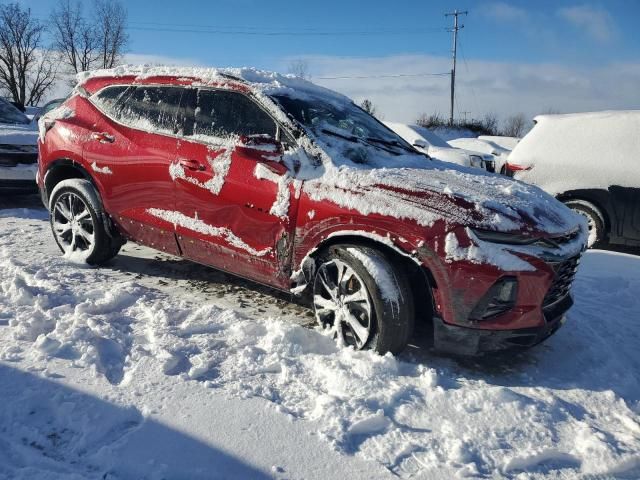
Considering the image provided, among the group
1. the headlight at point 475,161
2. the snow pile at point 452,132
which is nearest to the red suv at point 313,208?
the headlight at point 475,161

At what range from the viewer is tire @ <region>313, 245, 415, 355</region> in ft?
9.23

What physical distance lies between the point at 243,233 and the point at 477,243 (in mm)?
1546

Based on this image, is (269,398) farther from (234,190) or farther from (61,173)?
(61,173)

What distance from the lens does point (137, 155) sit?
3891 millimetres

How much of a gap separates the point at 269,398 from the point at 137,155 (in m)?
2.31

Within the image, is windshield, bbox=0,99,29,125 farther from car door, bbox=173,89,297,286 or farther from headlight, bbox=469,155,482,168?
headlight, bbox=469,155,482,168

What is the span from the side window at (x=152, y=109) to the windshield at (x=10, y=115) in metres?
5.09

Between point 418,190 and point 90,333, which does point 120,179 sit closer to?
point 90,333

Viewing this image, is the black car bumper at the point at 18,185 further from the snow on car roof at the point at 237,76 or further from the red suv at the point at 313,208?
the snow on car roof at the point at 237,76

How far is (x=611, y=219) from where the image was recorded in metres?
6.09

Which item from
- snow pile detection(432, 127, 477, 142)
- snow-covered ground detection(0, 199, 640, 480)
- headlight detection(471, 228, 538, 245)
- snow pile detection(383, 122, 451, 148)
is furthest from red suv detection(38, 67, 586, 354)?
snow pile detection(432, 127, 477, 142)

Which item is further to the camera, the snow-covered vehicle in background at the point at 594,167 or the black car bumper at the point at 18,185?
the black car bumper at the point at 18,185

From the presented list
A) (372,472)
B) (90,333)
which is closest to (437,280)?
(372,472)

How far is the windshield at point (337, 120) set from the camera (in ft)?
11.4
